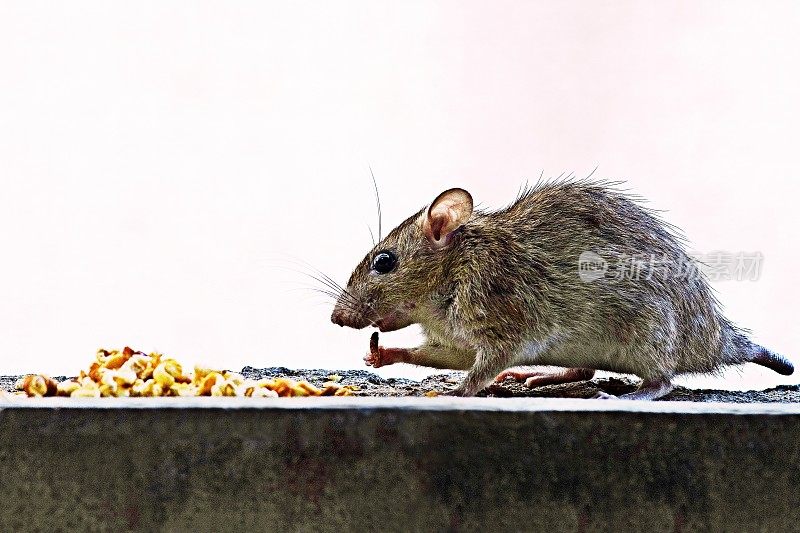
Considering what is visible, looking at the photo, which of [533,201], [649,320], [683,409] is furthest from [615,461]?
[533,201]

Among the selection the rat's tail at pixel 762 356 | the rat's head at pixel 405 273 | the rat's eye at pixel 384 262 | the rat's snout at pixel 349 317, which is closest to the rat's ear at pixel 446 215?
the rat's head at pixel 405 273

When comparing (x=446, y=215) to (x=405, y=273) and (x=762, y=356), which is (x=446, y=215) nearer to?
(x=405, y=273)

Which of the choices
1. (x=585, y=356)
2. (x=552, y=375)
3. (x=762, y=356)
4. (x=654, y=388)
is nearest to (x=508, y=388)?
(x=552, y=375)

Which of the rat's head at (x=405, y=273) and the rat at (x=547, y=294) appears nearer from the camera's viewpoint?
the rat at (x=547, y=294)

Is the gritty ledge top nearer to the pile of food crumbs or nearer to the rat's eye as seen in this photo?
the pile of food crumbs

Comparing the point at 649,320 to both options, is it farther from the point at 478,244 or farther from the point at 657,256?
the point at 478,244

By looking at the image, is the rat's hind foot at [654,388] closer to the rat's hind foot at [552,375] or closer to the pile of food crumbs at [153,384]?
the rat's hind foot at [552,375]

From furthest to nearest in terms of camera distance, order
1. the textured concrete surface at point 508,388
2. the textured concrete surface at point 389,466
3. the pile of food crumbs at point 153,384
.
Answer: the textured concrete surface at point 508,388
the pile of food crumbs at point 153,384
the textured concrete surface at point 389,466
